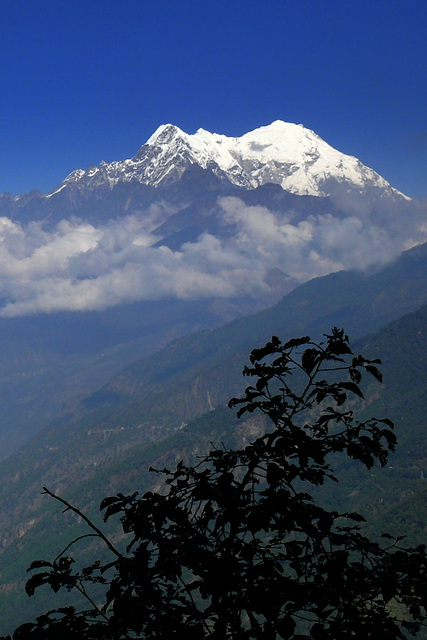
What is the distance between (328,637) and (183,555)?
1.61m

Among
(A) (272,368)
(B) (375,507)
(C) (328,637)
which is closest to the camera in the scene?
(C) (328,637)

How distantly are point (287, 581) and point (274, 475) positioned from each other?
1047mm

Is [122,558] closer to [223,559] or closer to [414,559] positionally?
[223,559]

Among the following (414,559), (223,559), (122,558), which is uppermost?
(122,558)

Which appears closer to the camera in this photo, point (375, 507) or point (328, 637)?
point (328, 637)

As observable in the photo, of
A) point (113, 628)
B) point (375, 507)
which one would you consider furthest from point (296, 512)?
point (375, 507)

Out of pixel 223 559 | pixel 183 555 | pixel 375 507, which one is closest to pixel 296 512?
pixel 223 559

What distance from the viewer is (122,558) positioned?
19.4 feet

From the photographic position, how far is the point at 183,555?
5.55 metres

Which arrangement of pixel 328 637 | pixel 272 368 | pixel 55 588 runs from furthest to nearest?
pixel 272 368 < pixel 55 588 < pixel 328 637

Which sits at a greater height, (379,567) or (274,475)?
(274,475)

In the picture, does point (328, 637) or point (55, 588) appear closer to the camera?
point (328, 637)

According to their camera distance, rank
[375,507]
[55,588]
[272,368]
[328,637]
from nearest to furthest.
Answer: [328,637]
[55,588]
[272,368]
[375,507]

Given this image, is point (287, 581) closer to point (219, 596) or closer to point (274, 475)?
point (219, 596)
